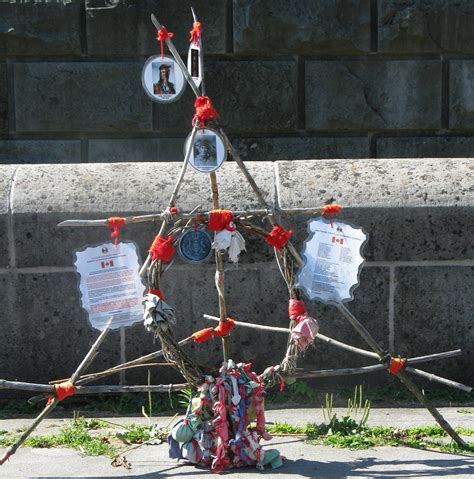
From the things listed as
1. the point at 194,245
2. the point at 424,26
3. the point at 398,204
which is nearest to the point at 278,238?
the point at 194,245

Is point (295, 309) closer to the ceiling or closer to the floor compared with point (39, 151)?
closer to the floor

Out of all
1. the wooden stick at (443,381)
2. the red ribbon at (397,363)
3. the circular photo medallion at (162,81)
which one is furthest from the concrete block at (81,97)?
the wooden stick at (443,381)

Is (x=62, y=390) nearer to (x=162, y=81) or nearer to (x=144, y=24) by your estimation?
(x=162, y=81)

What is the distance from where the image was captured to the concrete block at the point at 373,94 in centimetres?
823

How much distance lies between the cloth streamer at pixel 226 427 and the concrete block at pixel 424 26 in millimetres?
4466

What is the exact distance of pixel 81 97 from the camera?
27.2 feet

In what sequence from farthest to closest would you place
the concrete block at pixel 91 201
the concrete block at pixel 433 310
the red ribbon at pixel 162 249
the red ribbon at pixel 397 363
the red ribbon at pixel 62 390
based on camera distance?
the concrete block at pixel 433 310, the concrete block at pixel 91 201, the red ribbon at pixel 397 363, the red ribbon at pixel 62 390, the red ribbon at pixel 162 249

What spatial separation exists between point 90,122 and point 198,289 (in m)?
3.48

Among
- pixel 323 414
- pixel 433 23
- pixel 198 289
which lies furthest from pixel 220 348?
pixel 433 23

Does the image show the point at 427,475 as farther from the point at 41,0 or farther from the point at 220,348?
the point at 41,0

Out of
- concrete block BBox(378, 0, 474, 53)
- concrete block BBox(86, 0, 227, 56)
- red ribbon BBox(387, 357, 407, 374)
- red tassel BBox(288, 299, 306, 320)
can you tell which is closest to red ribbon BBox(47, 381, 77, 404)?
red tassel BBox(288, 299, 306, 320)

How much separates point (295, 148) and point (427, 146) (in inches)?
44.0

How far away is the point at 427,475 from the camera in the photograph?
14.0 feet

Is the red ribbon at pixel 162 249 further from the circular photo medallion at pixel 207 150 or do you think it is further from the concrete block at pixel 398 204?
the concrete block at pixel 398 204
